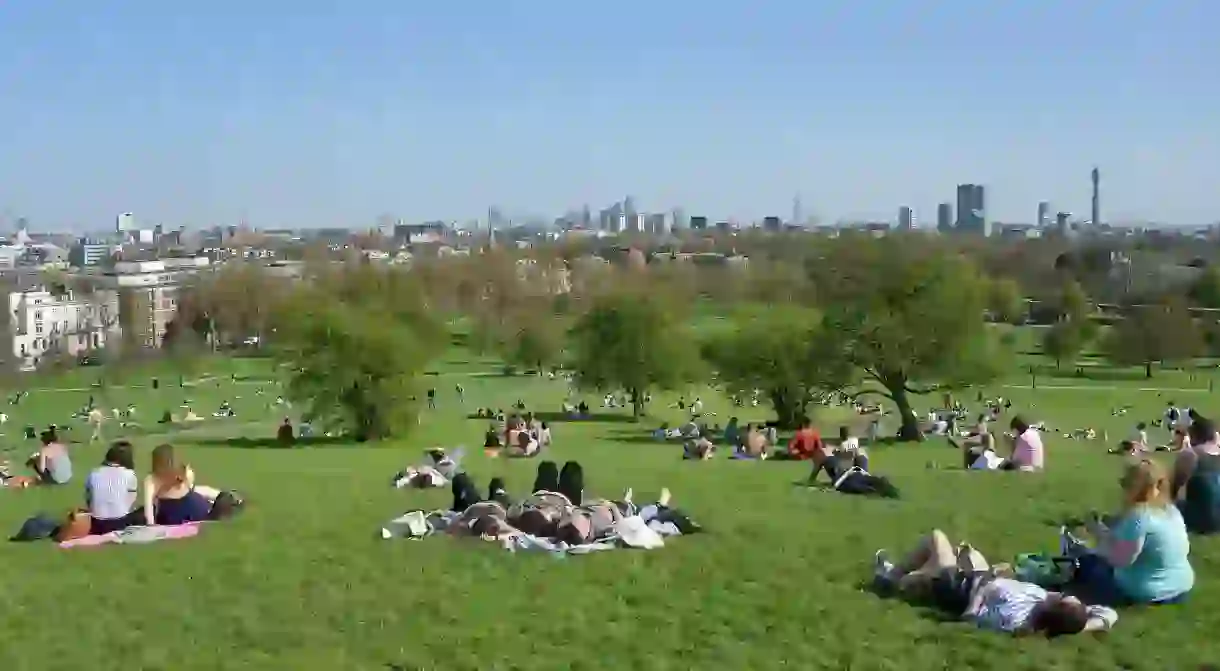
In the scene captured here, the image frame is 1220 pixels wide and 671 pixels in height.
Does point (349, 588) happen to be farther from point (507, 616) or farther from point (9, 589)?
point (9, 589)

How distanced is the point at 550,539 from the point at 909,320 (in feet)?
73.5

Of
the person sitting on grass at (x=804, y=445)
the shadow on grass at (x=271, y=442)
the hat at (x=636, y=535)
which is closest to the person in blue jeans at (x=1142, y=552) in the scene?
the hat at (x=636, y=535)

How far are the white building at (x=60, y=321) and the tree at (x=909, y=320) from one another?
91285 mm

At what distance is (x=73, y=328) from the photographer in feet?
390

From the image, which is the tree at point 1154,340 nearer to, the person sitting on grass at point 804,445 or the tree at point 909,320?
the tree at point 909,320

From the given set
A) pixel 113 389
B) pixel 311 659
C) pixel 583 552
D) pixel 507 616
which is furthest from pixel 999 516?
pixel 113 389

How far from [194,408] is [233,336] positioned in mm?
55837

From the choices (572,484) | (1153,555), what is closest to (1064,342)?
(572,484)

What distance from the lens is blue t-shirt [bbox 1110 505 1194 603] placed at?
8.48 meters

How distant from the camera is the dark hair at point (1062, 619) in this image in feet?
26.1

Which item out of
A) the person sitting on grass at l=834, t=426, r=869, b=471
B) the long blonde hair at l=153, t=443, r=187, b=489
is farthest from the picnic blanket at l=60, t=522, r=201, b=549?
the person sitting on grass at l=834, t=426, r=869, b=471

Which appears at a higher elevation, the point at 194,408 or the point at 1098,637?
the point at 1098,637

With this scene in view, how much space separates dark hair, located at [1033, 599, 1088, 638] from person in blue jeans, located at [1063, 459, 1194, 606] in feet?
2.49

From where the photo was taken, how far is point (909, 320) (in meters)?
31.7
